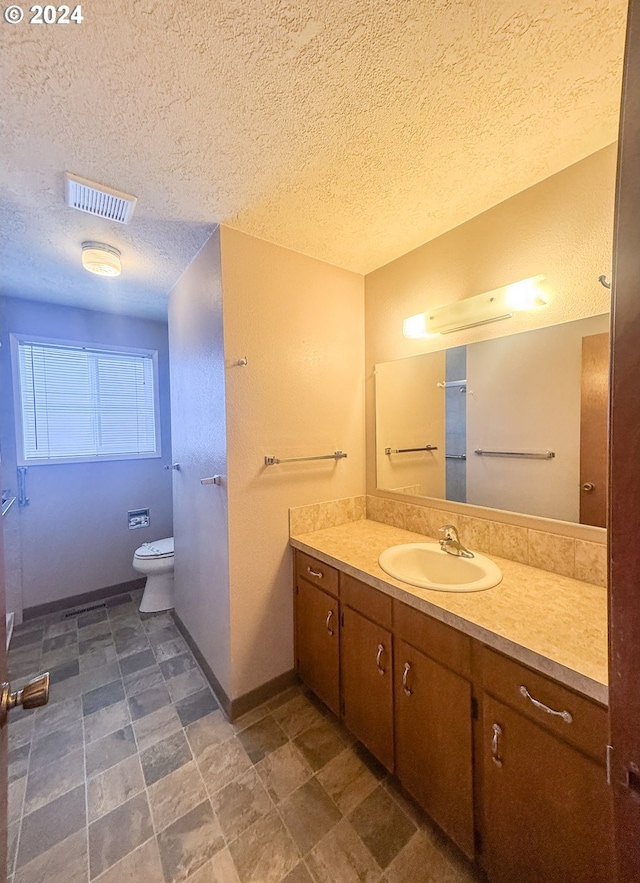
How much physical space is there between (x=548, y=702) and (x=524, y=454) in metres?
0.91

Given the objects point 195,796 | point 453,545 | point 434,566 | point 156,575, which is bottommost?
point 195,796

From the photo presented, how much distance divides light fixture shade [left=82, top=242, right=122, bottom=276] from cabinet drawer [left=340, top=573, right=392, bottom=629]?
205cm

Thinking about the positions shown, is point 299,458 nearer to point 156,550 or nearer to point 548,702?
point 548,702

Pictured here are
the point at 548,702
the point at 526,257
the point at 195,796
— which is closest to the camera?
the point at 548,702

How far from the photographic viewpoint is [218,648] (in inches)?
67.9

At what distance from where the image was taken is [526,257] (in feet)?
4.43

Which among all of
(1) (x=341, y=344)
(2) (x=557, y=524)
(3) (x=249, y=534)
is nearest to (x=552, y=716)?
(2) (x=557, y=524)

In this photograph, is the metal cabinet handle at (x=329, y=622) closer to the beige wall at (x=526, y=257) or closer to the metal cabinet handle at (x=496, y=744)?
the metal cabinet handle at (x=496, y=744)

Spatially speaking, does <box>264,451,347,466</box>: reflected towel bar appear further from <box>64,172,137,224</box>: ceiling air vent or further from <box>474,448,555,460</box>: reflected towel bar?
<box>64,172,137,224</box>: ceiling air vent

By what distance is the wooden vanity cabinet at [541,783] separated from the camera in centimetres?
74

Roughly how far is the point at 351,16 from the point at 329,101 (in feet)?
0.66

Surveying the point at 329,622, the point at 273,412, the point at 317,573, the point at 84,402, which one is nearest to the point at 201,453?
the point at 273,412

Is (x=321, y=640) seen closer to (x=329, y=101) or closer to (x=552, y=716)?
(x=552, y=716)

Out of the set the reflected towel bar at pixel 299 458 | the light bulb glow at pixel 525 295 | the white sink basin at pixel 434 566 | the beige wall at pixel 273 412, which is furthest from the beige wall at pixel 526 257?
the white sink basin at pixel 434 566
